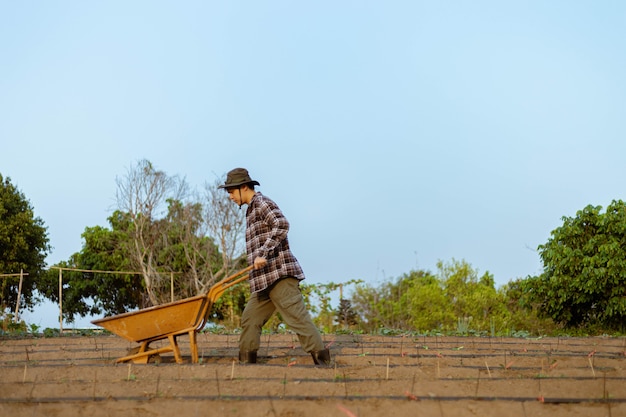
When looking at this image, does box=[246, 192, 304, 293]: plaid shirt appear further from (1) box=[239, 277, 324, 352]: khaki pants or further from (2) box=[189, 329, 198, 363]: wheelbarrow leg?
(2) box=[189, 329, 198, 363]: wheelbarrow leg

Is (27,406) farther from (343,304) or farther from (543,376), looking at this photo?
(343,304)

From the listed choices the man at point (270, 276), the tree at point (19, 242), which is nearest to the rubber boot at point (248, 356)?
the man at point (270, 276)

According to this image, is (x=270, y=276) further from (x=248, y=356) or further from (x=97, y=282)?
(x=97, y=282)

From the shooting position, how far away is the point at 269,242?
212 inches

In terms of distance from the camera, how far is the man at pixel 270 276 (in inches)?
216

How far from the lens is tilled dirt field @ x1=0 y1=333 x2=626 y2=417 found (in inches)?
165

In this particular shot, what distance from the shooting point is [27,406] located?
169 inches

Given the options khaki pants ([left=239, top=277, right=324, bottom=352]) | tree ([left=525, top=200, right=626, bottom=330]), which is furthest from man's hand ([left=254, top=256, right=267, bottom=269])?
tree ([left=525, top=200, right=626, bottom=330])

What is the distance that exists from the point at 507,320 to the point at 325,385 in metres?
9.71

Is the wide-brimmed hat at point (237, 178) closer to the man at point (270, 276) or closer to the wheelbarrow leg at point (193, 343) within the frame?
the man at point (270, 276)

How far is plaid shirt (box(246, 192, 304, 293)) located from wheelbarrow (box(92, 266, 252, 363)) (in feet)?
0.51

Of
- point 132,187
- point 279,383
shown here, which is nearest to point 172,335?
point 279,383

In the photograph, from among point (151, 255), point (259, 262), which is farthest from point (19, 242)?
point (259, 262)

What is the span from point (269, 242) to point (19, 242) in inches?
790
